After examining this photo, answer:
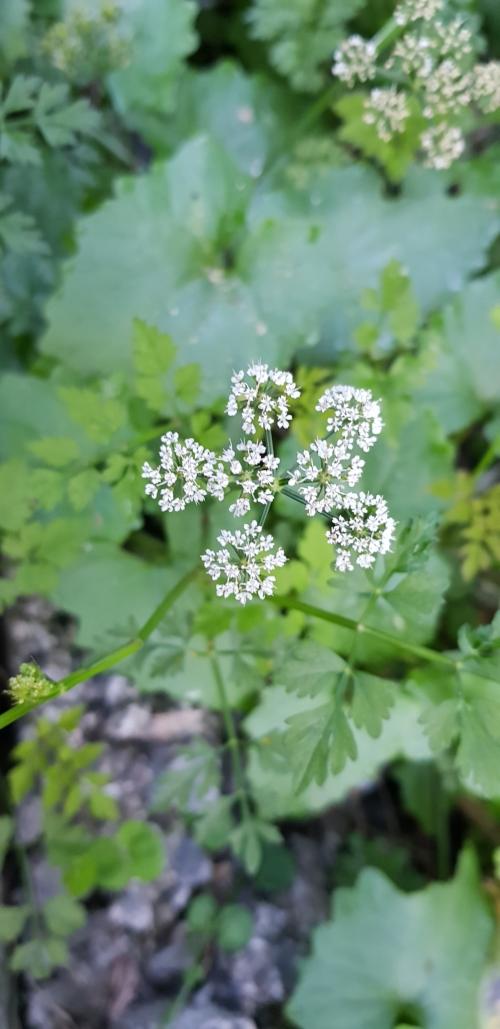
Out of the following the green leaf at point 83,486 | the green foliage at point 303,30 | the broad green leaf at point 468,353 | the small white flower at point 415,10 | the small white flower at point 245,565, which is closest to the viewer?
the small white flower at point 245,565

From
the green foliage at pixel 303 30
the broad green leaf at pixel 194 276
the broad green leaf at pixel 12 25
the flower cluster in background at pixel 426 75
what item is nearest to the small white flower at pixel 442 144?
the flower cluster in background at pixel 426 75

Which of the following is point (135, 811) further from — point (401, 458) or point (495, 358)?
point (495, 358)

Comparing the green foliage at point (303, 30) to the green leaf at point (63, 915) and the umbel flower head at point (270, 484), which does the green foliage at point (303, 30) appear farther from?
the green leaf at point (63, 915)

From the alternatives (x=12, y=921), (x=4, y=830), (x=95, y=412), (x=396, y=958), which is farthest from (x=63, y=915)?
(x=95, y=412)

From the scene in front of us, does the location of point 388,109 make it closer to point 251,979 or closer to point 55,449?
point 55,449

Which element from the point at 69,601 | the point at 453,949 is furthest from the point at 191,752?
the point at 453,949

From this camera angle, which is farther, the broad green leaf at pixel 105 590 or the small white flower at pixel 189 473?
the broad green leaf at pixel 105 590

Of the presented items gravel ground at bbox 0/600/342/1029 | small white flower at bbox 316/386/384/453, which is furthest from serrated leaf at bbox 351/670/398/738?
gravel ground at bbox 0/600/342/1029
